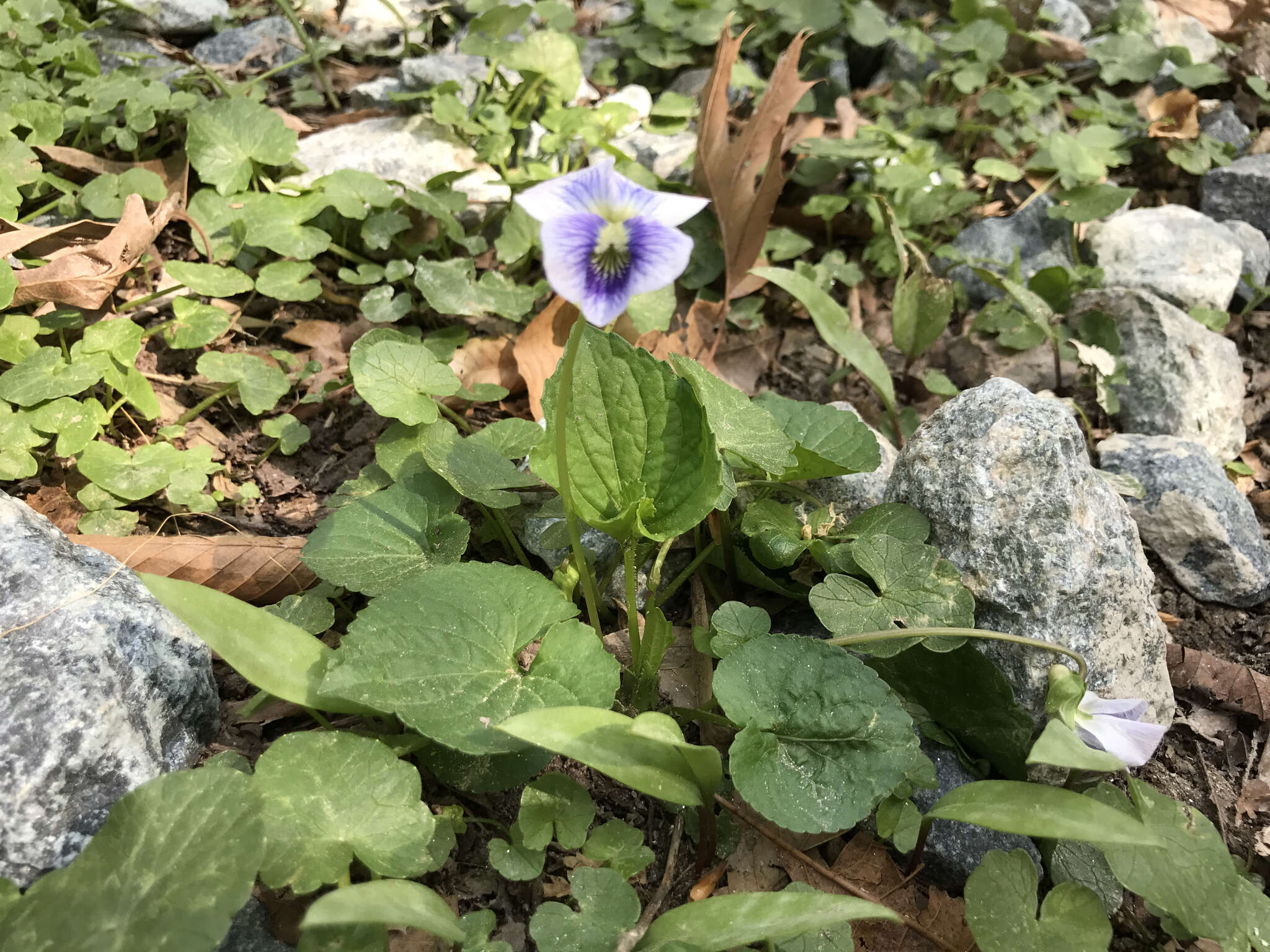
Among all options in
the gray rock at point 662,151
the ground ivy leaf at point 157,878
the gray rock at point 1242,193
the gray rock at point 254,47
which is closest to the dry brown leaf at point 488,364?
the gray rock at point 662,151

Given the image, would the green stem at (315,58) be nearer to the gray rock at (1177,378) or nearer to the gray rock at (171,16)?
the gray rock at (171,16)

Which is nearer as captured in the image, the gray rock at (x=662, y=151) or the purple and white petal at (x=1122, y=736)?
the purple and white petal at (x=1122, y=736)

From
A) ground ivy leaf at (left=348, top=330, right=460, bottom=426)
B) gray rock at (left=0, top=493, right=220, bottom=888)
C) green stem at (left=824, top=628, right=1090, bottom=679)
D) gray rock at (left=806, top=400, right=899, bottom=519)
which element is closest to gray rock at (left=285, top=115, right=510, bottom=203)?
ground ivy leaf at (left=348, top=330, right=460, bottom=426)

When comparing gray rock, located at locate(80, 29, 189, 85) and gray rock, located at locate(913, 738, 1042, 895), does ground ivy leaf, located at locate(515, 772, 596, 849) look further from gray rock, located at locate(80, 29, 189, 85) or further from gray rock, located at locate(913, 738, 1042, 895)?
gray rock, located at locate(80, 29, 189, 85)

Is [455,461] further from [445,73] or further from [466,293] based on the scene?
[445,73]

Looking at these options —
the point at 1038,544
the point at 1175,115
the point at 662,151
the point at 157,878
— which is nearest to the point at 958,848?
the point at 1038,544

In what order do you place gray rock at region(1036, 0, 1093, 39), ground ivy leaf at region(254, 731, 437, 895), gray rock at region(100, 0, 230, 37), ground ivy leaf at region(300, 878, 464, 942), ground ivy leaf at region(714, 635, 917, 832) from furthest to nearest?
1. gray rock at region(1036, 0, 1093, 39)
2. gray rock at region(100, 0, 230, 37)
3. ground ivy leaf at region(714, 635, 917, 832)
4. ground ivy leaf at region(254, 731, 437, 895)
5. ground ivy leaf at region(300, 878, 464, 942)
